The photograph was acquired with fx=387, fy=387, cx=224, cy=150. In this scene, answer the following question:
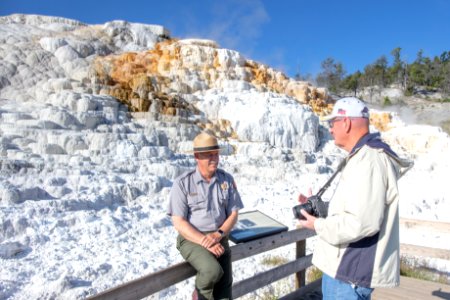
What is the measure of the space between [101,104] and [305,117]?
699 cm

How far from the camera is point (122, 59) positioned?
1603 cm

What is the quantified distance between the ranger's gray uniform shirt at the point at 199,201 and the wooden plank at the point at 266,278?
2.25ft

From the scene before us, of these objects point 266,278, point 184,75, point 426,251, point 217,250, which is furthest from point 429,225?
point 184,75

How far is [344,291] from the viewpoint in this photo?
1631mm

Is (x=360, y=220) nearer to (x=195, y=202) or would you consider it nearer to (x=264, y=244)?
(x=195, y=202)

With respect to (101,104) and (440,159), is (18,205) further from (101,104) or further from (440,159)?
(440,159)

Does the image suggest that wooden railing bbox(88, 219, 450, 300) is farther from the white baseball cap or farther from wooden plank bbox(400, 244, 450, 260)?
the white baseball cap

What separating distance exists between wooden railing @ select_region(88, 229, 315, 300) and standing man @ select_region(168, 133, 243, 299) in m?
0.13

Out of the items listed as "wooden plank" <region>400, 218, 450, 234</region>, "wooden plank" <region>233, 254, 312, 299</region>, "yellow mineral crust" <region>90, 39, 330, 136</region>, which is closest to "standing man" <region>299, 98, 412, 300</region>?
"wooden plank" <region>233, 254, 312, 299</region>

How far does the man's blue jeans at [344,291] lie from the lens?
5.28ft

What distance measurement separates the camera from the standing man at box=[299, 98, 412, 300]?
1.47m

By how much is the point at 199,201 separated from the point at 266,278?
1.04 metres

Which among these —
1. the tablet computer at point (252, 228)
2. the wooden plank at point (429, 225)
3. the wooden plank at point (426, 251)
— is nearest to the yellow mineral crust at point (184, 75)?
the wooden plank at point (429, 225)

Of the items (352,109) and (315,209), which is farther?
(315,209)
